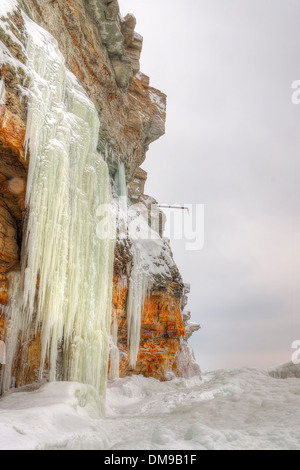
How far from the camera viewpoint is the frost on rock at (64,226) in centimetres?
762

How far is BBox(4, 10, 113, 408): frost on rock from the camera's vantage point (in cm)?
762

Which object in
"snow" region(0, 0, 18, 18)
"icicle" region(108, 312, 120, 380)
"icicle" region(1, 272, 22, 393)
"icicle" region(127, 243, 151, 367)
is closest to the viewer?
"snow" region(0, 0, 18, 18)

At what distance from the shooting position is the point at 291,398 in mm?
6801

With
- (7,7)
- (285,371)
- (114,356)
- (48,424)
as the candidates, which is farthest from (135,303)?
(7,7)

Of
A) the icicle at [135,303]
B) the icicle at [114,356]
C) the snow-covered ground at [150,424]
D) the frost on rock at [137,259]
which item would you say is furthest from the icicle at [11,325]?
the icicle at [135,303]

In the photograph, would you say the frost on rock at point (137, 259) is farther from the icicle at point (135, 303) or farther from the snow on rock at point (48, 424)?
the snow on rock at point (48, 424)

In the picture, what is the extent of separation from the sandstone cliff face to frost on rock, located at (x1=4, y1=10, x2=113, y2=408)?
410 millimetres

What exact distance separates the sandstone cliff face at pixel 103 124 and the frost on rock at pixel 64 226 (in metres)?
0.41

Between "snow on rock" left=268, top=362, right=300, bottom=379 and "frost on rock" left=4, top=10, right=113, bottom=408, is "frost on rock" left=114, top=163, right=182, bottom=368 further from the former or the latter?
"snow on rock" left=268, top=362, right=300, bottom=379

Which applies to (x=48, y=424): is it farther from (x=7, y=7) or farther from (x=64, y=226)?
(x=7, y=7)

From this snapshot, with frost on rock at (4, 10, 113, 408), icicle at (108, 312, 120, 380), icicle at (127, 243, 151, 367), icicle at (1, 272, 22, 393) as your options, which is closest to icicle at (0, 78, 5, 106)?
frost on rock at (4, 10, 113, 408)

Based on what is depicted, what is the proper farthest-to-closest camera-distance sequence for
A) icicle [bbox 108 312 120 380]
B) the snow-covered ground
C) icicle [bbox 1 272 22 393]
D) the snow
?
icicle [bbox 108 312 120 380] < icicle [bbox 1 272 22 393] < the snow < the snow-covered ground
